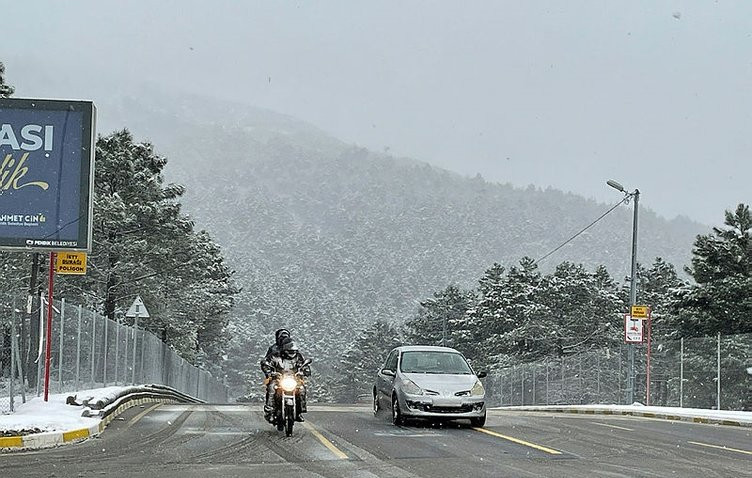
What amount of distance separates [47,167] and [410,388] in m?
7.94

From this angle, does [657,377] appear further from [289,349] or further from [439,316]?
[439,316]

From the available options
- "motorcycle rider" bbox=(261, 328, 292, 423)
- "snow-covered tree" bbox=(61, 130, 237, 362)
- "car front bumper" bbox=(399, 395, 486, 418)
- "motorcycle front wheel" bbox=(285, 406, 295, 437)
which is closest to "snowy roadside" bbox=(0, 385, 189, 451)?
"motorcycle rider" bbox=(261, 328, 292, 423)

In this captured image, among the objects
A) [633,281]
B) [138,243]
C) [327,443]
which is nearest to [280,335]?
[327,443]

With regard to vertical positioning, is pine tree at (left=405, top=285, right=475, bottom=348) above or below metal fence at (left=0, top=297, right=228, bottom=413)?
above

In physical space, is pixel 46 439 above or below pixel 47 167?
below

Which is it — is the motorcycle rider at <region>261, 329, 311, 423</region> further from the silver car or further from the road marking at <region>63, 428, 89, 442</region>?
the road marking at <region>63, 428, 89, 442</region>

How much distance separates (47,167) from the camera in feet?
63.3

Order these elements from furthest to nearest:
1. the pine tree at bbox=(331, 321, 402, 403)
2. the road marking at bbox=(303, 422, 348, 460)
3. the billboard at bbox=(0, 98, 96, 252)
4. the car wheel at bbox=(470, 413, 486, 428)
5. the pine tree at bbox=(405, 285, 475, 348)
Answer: the pine tree at bbox=(331, 321, 402, 403) < the pine tree at bbox=(405, 285, 475, 348) < the billboard at bbox=(0, 98, 96, 252) < the car wheel at bbox=(470, 413, 486, 428) < the road marking at bbox=(303, 422, 348, 460)

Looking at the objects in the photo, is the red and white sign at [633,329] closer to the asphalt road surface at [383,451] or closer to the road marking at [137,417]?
the asphalt road surface at [383,451]

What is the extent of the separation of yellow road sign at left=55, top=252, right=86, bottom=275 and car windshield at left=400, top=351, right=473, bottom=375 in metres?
6.57

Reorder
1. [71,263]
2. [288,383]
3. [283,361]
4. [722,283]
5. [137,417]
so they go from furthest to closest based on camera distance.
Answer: [722,283]
[71,263]
[137,417]
[283,361]
[288,383]

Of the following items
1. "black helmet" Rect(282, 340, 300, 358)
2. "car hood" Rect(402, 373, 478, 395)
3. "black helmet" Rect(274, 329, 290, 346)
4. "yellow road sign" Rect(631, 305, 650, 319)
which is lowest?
"car hood" Rect(402, 373, 478, 395)

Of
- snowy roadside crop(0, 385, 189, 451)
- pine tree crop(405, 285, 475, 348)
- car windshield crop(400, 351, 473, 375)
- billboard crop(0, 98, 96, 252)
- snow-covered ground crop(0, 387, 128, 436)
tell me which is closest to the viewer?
snowy roadside crop(0, 385, 189, 451)

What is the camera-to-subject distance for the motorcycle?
15305 mm
